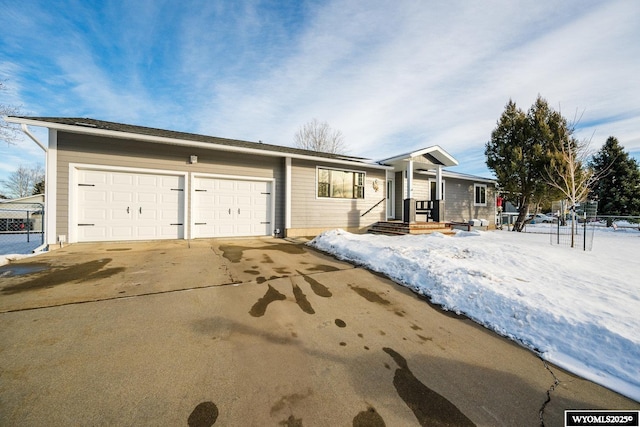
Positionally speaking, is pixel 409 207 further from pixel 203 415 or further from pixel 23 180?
pixel 23 180

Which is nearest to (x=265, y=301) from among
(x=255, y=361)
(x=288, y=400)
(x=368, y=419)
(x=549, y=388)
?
(x=255, y=361)

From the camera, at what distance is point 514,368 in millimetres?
2164

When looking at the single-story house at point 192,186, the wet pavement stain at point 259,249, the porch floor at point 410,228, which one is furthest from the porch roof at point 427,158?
the wet pavement stain at point 259,249

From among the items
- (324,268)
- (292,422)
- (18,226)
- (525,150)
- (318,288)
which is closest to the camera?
(292,422)

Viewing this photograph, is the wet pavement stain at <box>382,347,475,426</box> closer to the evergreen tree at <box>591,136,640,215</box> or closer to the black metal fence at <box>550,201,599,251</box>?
the black metal fence at <box>550,201,599,251</box>

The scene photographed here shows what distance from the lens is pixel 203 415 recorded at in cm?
152

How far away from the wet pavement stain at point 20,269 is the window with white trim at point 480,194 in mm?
17890

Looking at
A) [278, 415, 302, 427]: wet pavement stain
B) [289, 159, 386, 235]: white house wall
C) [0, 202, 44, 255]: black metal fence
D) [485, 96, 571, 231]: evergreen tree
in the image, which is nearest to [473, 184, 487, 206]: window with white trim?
[485, 96, 571, 231]: evergreen tree

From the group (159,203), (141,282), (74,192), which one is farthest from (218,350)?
(74,192)

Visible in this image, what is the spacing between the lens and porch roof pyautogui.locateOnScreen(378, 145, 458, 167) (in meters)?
10.00

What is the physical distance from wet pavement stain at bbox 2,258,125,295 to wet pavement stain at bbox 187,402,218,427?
3.72m

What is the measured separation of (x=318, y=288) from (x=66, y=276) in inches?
168

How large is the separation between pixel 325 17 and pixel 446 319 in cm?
848

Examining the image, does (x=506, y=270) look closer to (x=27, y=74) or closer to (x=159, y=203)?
(x=159, y=203)
